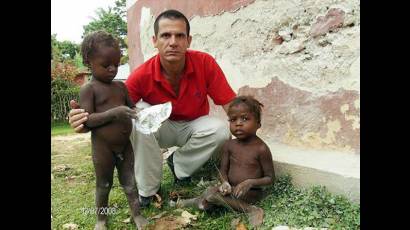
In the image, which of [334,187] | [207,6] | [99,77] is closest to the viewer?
[99,77]

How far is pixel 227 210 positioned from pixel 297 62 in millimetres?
1205

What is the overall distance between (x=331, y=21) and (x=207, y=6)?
4.83 feet

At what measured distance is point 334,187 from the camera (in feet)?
8.01

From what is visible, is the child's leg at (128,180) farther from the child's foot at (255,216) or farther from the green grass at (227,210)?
the child's foot at (255,216)

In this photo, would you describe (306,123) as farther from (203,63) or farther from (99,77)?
(99,77)

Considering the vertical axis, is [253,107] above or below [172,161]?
above

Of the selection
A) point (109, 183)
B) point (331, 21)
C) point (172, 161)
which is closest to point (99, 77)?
point (109, 183)

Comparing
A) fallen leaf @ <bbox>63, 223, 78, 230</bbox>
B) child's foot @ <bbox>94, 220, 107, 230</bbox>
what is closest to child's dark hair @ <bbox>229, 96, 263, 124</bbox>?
child's foot @ <bbox>94, 220, 107, 230</bbox>

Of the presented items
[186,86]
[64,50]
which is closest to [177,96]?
[186,86]

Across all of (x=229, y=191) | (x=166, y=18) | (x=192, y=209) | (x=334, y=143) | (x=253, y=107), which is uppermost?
(x=166, y=18)

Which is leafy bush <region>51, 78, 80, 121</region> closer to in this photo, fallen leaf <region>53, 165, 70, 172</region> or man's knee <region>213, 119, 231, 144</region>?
fallen leaf <region>53, 165, 70, 172</region>

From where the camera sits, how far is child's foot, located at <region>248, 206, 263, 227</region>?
2316 mm

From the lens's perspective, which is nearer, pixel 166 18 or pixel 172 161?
pixel 166 18

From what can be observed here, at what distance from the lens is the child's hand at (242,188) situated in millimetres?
2402
